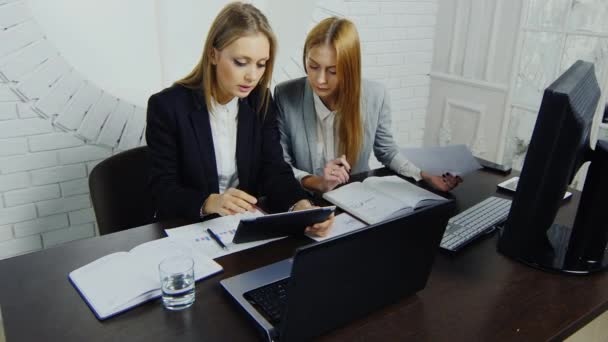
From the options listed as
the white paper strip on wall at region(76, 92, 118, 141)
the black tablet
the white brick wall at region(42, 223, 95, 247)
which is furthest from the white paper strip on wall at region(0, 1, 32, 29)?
the black tablet

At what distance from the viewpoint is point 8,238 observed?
83.7 inches

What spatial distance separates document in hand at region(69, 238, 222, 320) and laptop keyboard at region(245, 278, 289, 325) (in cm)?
14

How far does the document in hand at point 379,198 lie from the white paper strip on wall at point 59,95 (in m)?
1.26

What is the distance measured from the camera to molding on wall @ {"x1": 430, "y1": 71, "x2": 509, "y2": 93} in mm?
2949

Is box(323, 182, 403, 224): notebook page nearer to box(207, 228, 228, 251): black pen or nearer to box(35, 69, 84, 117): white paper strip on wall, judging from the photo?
box(207, 228, 228, 251): black pen

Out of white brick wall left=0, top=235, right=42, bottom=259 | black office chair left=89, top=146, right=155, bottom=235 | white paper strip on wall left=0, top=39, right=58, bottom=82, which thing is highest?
white paper strip on wall left=0, top=39, right=58, bottom=82

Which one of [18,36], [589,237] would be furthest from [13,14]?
[589,237]

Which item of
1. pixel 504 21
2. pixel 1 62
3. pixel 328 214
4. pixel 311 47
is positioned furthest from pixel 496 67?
pixel 1 62

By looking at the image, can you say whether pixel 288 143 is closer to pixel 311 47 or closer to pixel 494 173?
pixel 311 47

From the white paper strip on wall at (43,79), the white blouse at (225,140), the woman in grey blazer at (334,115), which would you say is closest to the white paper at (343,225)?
the woman in grey blazer at (334,115)

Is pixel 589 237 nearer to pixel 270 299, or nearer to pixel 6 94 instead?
pixel 270 299

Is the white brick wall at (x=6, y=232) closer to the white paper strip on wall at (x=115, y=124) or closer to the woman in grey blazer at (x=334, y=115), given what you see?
the white paper strip on wall at (x=115, y=124)

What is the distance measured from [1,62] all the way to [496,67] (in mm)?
2597

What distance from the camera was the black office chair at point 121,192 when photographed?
5.08 ft
